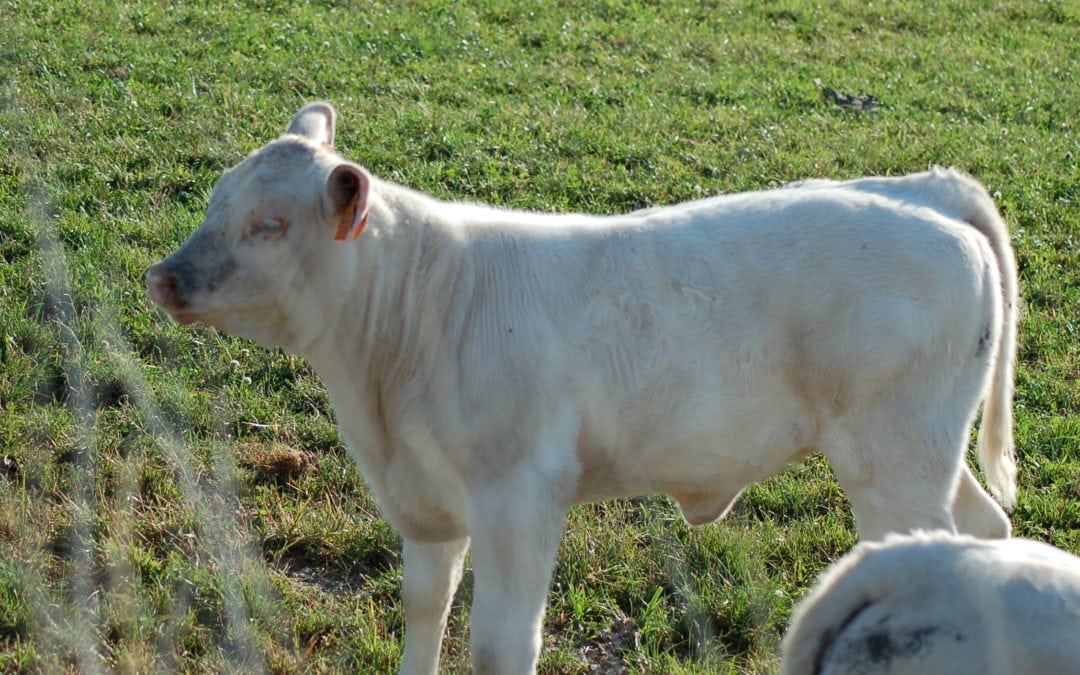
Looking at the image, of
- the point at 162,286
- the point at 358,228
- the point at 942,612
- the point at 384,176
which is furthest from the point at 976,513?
the point at 384,176

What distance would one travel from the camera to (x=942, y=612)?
250 centimetres

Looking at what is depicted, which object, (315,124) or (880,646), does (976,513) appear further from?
(315,124)

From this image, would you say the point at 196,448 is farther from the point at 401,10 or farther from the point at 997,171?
the point at 401,10

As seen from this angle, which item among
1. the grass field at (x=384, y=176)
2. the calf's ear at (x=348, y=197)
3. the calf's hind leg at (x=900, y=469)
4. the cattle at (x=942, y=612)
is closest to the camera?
the cattle at (x=942, y=612)

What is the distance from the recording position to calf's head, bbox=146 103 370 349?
3.97 m

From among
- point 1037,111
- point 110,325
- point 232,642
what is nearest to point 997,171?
point 1037,111

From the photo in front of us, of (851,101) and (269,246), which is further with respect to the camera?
(851,101)

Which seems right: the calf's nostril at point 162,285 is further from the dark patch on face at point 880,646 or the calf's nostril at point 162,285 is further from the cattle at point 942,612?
the dark patch on face at point 880,646

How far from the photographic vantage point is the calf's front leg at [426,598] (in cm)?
462

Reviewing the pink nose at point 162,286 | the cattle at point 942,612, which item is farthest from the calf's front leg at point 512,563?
the cattle at point 942,612

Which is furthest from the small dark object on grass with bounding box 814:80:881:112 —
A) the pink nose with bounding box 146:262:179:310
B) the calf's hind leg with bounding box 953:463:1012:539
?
the pink nose with bounding box 146:262:179:310

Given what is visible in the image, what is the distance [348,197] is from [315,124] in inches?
31.6

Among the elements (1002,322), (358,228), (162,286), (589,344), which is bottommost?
(1002,322)

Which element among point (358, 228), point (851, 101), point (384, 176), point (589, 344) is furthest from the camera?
point (851, 101)
